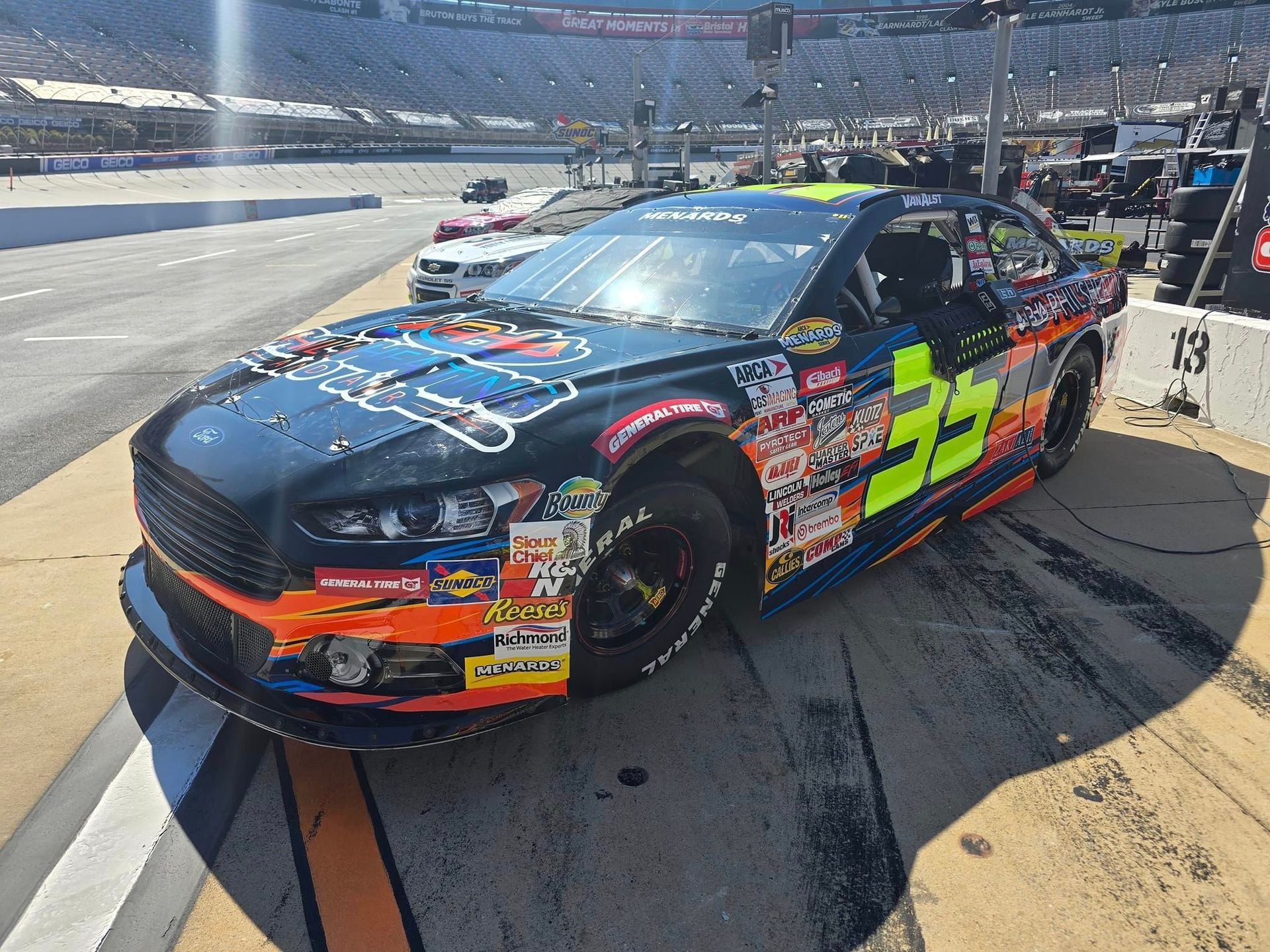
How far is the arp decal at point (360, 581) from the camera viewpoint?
7.08 feet

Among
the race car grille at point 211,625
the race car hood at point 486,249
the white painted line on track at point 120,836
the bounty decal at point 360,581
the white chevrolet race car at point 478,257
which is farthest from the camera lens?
the race car hood at point 486,249

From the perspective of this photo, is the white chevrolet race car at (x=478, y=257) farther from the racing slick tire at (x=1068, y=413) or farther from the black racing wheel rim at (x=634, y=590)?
the black racing wheel rim at (x=634, y=590)

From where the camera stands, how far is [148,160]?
1513 inches

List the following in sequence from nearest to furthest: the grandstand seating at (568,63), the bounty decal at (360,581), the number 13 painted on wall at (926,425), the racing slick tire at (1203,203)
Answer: the bounty decal at (360,581) < the number 13 painted on wall at (926,425) < the racing slick tire at (1203,203) < the grandstand seating at (568,63)

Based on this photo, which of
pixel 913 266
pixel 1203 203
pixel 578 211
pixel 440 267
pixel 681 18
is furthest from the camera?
pixel 681 18

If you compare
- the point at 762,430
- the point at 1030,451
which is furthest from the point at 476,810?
the point at 1030,451

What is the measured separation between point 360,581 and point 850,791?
1.52 meters

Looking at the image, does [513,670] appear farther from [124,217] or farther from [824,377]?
[124,217]

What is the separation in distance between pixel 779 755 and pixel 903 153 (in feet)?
58.4

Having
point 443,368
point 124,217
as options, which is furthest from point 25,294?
point 124,217

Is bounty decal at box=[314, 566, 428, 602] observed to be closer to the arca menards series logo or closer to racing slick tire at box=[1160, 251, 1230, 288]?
the arca menards series logo

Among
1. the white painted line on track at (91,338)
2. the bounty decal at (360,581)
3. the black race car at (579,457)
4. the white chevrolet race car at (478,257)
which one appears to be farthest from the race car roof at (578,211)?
the bounty decal at (360,581)

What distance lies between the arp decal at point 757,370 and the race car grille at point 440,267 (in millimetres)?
7669

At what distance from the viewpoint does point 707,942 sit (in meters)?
2.00
